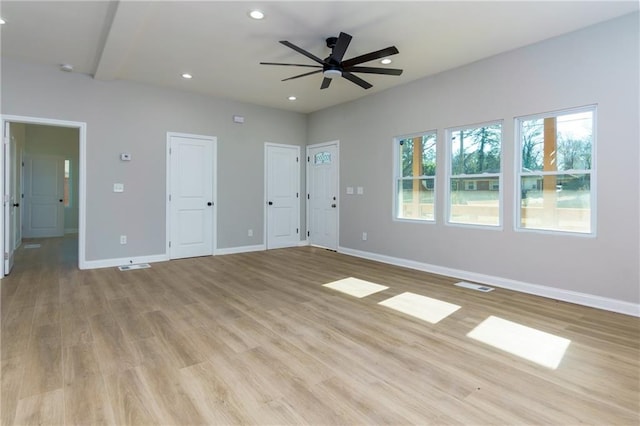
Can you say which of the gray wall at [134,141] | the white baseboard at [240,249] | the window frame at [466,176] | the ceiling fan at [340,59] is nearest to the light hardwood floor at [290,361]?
the window frame at [466,176]


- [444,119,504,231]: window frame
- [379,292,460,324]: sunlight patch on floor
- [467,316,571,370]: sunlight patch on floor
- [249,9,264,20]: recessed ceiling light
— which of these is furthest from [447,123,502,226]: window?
[249,9,264,20]: recessed ceiling light

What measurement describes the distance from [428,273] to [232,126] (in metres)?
4.37

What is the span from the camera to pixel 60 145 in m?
8.96

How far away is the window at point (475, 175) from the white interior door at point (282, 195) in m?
3.46

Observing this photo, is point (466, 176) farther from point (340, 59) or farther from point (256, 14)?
point (256, 14)

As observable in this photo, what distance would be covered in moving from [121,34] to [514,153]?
465cm

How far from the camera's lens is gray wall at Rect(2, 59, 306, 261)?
4805mm

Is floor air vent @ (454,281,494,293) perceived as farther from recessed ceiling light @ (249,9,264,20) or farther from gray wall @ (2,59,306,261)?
gray wall @ (2,59,306,261)

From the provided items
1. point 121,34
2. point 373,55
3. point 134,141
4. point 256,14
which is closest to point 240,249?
point 134,141

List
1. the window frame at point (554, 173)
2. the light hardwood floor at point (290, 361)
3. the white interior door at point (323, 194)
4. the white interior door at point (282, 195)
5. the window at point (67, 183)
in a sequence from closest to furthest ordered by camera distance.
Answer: the light hardwood floor at point (290, 361) < the window frame at point (554, 173) < the white interior door at point (323, 194) < the white interior door at point (282, 195) < the window at point (67, 183)

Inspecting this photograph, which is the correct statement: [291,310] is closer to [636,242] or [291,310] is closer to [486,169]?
[486,169]

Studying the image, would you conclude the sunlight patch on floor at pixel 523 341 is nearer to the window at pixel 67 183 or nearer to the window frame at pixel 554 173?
the window frame at pixel 554 173

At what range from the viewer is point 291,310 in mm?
3369

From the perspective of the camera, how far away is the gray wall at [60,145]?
8586 mm
